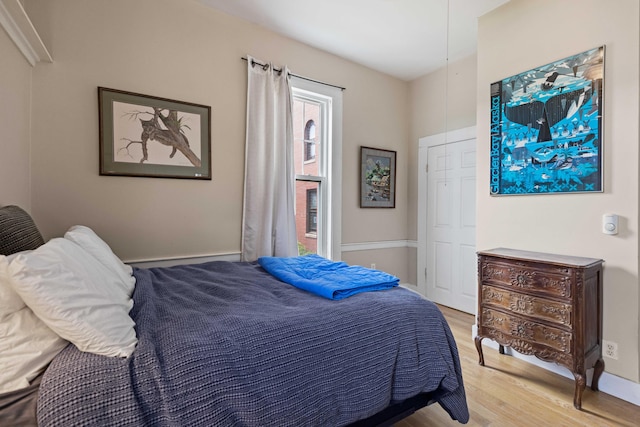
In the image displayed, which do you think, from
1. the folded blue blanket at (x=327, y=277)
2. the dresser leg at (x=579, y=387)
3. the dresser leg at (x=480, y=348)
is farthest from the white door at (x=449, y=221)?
the folded blue blanket at (x=327, y=277)

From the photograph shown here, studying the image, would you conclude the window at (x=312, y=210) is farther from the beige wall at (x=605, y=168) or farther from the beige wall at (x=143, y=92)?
the beige wall at (x=605, y=168)

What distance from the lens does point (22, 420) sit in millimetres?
866

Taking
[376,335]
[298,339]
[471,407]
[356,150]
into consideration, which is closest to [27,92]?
[298,339]

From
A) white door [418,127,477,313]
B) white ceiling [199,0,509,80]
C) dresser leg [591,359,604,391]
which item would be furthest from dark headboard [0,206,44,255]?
white door [418,127,477,313]

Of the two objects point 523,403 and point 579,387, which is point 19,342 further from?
point 579,387

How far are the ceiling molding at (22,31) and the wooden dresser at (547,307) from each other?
3.23m

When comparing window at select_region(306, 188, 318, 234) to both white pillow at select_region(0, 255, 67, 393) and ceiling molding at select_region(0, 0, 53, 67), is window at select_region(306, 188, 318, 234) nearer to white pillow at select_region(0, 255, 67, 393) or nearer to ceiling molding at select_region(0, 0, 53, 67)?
ceiling molding at select_region(0, 0, 53, 67)

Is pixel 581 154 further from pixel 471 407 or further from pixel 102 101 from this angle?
pixel 102 101

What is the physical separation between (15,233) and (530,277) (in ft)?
9.29

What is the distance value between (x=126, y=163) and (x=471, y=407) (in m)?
2.91

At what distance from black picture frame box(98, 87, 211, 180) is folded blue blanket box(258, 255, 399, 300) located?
1.08 meters

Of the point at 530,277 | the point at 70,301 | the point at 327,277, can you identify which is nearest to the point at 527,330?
the point at 530,277

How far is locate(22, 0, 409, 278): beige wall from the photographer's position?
2211mm

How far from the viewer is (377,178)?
4.00 m
